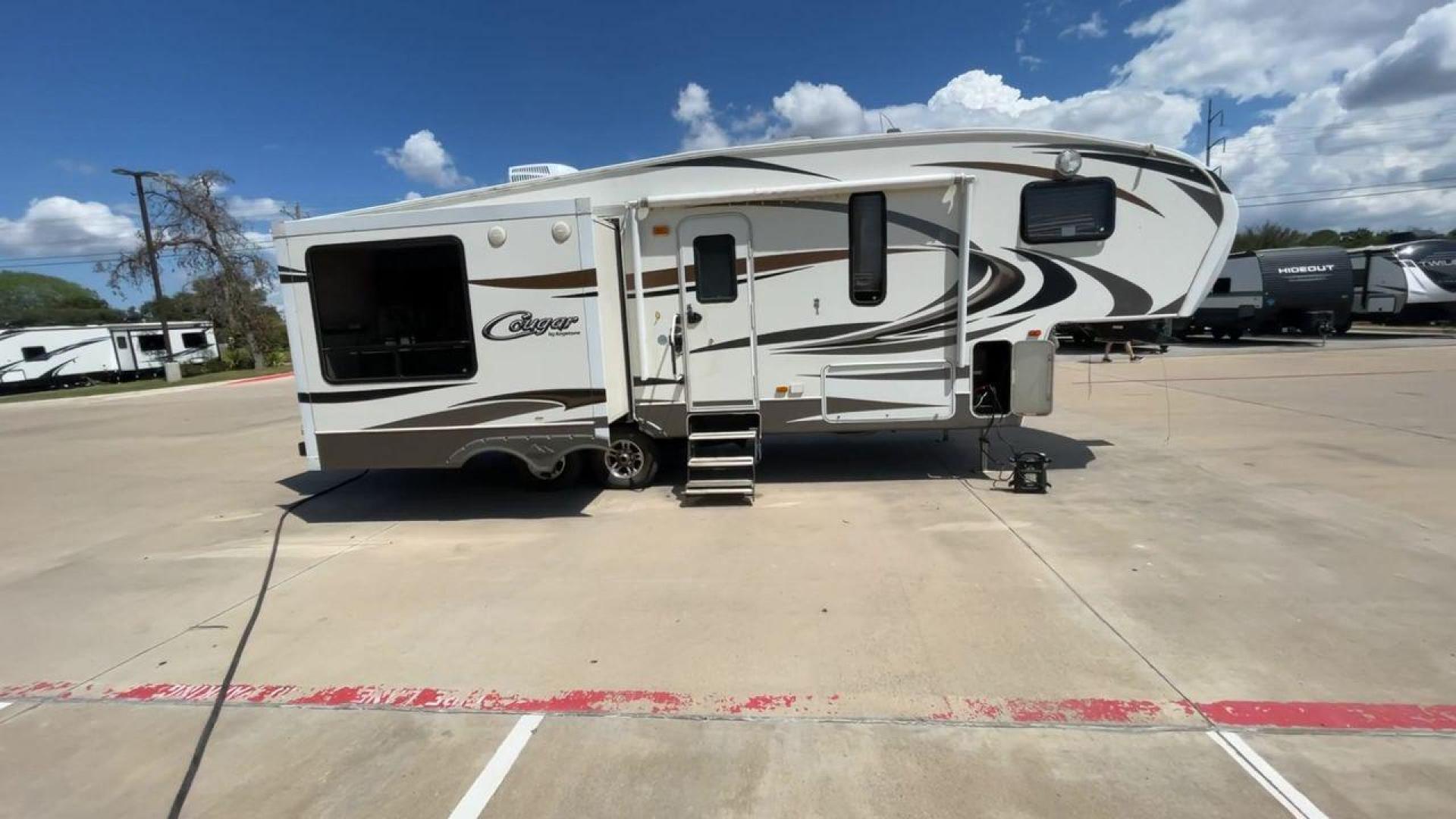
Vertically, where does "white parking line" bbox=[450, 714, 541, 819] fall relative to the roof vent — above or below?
below

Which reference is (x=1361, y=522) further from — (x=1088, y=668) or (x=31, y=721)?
(x=31, y=721)

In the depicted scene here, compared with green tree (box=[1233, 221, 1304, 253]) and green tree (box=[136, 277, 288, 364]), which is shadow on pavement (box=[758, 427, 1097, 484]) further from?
green tree (box=[1233, 221, 1304, 253])

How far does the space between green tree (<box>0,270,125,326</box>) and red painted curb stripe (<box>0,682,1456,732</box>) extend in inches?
2746

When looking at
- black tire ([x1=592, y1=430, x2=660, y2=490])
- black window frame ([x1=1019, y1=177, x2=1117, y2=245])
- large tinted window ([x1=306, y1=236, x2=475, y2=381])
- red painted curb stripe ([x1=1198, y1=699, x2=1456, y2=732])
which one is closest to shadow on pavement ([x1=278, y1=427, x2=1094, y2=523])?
black tire ([x1=592, y1=430, x2=660, y2=490])

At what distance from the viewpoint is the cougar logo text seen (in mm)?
5941

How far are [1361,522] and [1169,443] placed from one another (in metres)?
3.14

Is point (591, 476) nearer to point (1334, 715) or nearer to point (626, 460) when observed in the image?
point (626, 460)

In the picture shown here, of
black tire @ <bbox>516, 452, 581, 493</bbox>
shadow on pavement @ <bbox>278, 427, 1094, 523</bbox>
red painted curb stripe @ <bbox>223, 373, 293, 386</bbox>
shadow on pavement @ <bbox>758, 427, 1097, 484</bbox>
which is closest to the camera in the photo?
shadow on pavement @ <bbox>278, 427, 1094, 523</bbox>

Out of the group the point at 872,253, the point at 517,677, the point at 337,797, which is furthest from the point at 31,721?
the point at 872,253

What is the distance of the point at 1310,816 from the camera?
2.31m

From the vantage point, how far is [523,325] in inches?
236

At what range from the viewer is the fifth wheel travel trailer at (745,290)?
5.98m

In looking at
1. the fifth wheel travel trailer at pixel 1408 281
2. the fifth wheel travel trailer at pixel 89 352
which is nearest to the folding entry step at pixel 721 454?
the fifth wheel travel trailer at pixel 1408 281

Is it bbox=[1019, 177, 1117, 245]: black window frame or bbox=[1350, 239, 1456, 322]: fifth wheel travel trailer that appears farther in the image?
bbox=[1350, 239, 1456, 322]: fifth wheel travel trailer
